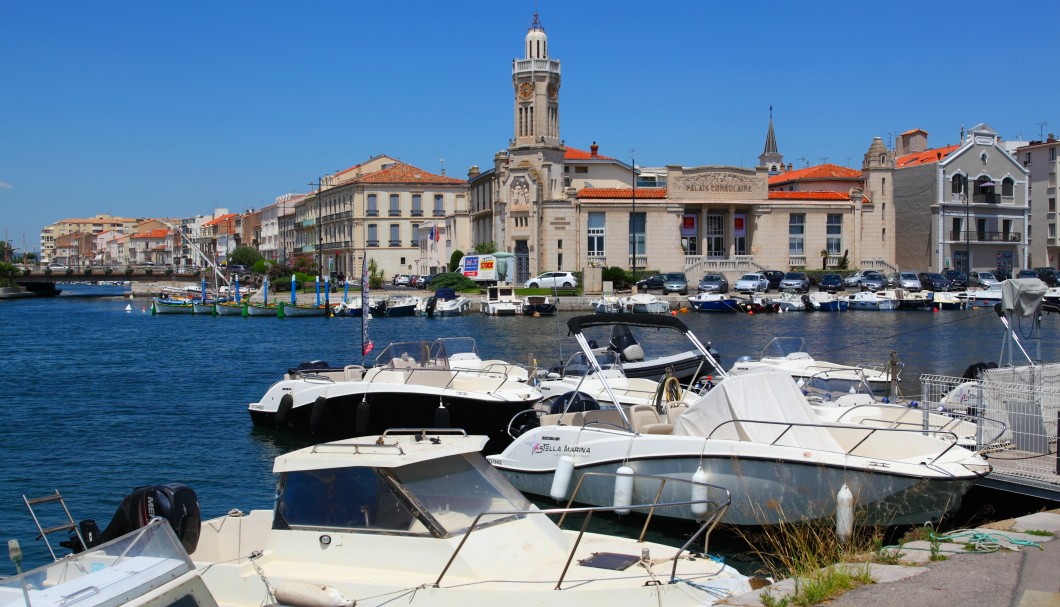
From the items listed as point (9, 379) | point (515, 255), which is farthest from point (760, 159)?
point (9, 379)

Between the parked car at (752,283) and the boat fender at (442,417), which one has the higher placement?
the parked car at (752,283)

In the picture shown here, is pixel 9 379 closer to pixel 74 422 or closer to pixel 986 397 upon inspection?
pixel 74 422

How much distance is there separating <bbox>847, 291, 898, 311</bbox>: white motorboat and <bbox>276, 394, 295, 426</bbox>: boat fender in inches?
2070

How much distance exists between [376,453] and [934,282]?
68063mm

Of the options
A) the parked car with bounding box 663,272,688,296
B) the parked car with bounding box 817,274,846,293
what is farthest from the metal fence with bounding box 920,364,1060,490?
the parked car with bounding box 817,274,846,293

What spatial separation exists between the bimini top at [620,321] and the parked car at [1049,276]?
59811 millimetres

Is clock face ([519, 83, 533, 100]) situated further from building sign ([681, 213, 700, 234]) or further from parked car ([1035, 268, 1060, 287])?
parked car ([1035, 268, 1060, 287])

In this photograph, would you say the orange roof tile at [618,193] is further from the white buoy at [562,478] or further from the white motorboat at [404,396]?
the white buoy at [562,478]

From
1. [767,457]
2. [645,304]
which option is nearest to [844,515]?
[767,457]

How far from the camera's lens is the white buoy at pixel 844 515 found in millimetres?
11055

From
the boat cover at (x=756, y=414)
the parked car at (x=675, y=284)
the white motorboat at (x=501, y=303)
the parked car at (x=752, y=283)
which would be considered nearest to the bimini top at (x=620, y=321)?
the boat cover at (x=756, y=414)

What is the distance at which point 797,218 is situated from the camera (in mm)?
80625

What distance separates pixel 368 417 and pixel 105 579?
40.2 ft

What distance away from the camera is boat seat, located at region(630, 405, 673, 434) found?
13.7 metres
